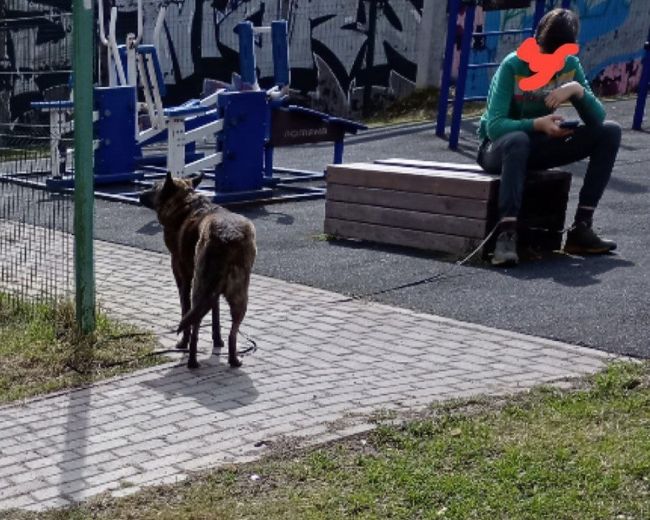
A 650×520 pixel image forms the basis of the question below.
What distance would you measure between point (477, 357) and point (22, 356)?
2543 millimetres

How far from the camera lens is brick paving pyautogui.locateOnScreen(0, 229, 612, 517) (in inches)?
183

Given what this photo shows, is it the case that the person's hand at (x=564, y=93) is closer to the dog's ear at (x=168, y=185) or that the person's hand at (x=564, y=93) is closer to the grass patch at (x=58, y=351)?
A: the dog's ear at (x=168, y=185)

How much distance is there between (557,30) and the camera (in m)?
8.20

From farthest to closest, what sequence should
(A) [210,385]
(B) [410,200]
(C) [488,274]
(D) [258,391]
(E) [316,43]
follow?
1. (E) [316,43]
2. (B) [410,200]
3. (C) [488,274]
4. (A) [210,385]
5. (D) [258,391]

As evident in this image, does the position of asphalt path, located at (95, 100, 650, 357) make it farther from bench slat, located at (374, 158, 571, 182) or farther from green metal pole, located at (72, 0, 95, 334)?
green metal pole, located at (72, 0, 95, 334)

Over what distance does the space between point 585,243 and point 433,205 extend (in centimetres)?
123

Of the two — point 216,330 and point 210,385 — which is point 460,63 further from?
point 210,385

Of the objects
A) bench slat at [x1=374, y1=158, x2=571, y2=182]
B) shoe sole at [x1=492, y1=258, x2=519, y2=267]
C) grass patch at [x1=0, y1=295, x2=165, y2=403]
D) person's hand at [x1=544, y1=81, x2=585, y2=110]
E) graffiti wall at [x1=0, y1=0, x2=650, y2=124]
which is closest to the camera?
grass patch at [x1=0, y1=295, x2=165, y2=403]

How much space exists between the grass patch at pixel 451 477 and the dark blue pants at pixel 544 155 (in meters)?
3.19

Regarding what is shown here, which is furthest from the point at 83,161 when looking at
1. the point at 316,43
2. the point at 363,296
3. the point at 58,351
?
the point at 316,43

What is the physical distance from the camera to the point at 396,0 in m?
20.8

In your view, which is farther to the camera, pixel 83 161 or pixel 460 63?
pixel 460 63

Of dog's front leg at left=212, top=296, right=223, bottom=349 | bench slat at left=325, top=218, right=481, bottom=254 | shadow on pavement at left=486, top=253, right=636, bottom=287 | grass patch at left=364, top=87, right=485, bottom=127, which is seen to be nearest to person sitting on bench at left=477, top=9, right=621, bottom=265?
shadow on pavement at left=486, top=253, right=636, bottom=287

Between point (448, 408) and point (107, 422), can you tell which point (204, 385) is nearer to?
point (107, 422)
